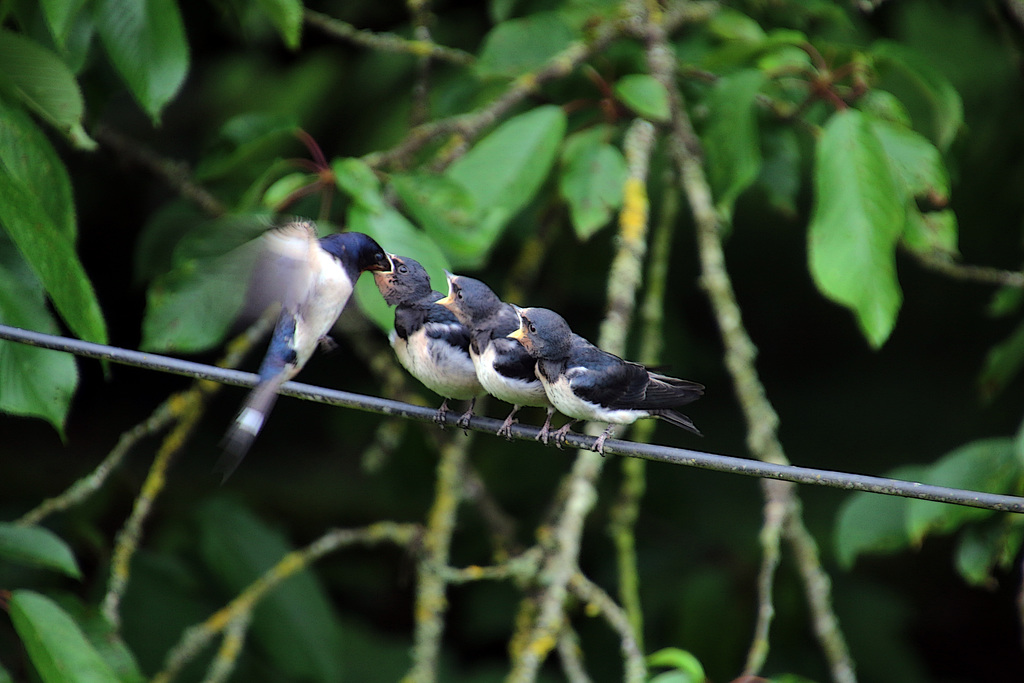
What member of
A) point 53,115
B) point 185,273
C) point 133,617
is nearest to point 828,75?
point 185,273

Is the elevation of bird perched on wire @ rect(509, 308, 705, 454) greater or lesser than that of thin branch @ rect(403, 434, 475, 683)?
greater

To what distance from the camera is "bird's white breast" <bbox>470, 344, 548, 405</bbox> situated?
5.08 feet

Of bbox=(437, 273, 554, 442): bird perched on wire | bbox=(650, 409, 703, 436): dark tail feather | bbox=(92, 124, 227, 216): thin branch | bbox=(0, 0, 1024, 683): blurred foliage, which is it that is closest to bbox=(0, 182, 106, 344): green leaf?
bbox=(0, 0, 1024, 683): blurred foliage

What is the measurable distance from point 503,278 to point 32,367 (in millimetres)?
1868

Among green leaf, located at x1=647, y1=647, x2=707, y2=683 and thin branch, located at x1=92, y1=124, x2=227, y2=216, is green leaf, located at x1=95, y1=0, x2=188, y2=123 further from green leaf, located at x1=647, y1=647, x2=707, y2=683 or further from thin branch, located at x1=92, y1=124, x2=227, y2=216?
green leaf, located at x1=647, y1=647, x2=707, y2=683

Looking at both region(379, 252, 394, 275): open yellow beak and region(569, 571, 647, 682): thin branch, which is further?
region(569, 571, 647, 682): thin branch

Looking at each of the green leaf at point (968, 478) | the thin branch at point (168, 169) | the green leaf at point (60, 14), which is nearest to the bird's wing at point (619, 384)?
the green leaf at point (968, 478)

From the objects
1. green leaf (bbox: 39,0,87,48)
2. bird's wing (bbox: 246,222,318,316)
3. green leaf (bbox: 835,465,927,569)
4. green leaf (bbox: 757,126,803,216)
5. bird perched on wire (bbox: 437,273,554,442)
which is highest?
green leaf (bbox: 39,0,87,48)

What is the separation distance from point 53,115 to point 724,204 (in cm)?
161

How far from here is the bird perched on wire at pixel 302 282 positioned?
4.66 ft

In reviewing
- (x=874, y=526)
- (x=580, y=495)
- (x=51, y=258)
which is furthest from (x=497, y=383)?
(x=874, y=526)

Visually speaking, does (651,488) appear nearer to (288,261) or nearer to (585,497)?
(585,497)

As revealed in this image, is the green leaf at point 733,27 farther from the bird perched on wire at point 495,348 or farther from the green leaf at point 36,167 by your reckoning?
the green leaf at point 36,167

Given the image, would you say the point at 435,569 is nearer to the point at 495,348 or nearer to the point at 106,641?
the point at 106,641
